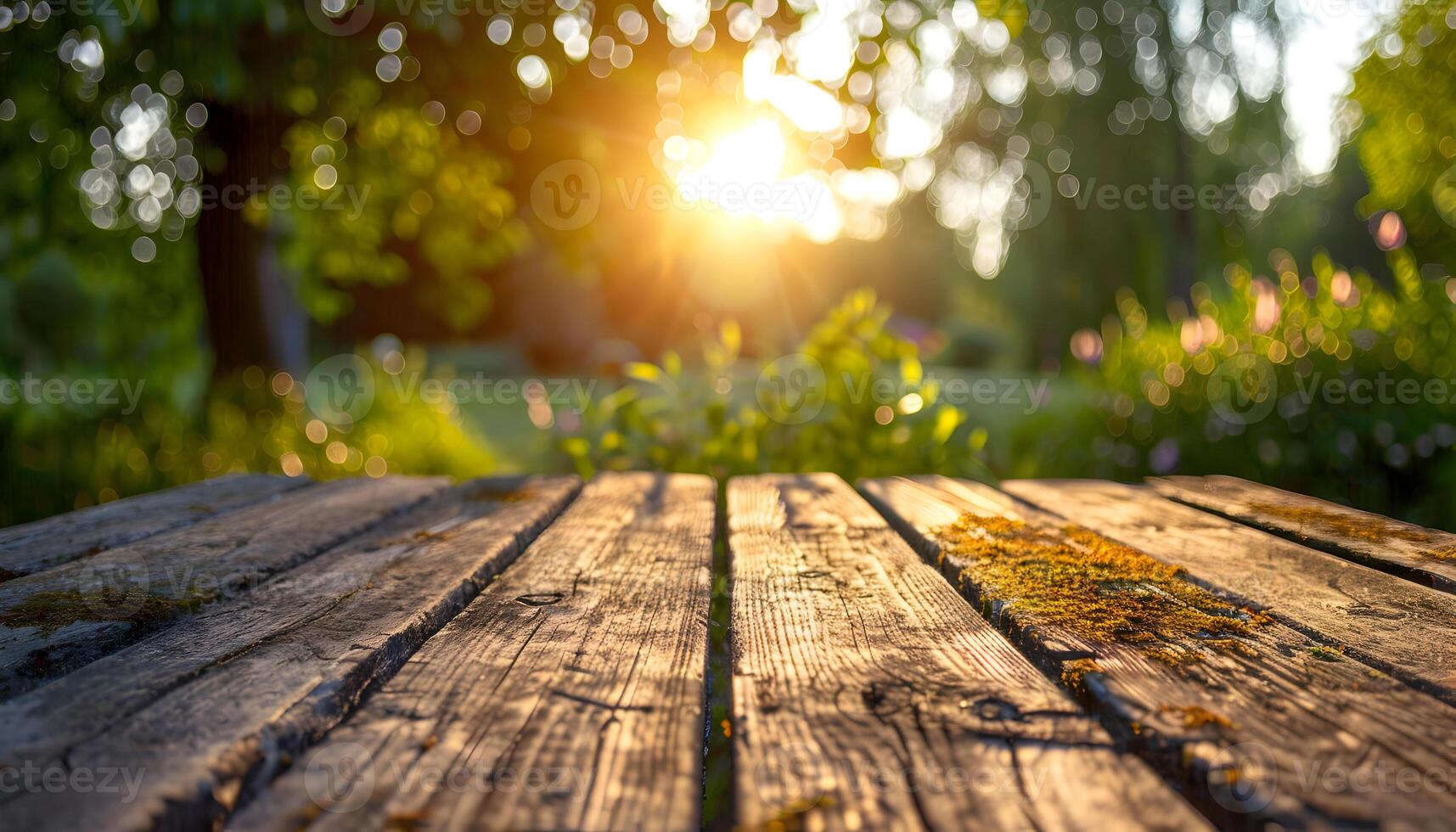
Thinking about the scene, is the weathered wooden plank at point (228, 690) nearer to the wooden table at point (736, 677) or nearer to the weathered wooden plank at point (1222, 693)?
the wooden table at point (736, 677)

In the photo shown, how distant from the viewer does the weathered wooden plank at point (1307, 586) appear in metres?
1.02

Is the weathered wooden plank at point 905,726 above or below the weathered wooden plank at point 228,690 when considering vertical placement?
above

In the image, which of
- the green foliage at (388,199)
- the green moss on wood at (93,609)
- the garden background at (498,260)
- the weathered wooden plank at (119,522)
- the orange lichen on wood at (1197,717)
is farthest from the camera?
the green foliage at (388,199)

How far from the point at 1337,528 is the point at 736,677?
1.37 m

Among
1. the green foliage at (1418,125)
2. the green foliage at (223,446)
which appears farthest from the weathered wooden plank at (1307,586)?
the green foliage at (1418,125)

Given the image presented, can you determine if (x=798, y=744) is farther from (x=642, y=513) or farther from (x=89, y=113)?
(x=89, y=113)

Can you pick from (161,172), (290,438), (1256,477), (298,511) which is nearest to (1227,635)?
(298,511)

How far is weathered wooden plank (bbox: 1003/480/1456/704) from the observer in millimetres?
1024

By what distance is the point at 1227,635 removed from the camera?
1085mm

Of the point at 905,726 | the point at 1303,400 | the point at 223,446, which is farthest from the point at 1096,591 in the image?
the point at 223,446

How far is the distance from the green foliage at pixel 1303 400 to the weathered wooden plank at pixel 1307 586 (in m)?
3.02

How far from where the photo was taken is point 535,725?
2.73ft

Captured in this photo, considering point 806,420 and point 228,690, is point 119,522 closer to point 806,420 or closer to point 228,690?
point 228,690

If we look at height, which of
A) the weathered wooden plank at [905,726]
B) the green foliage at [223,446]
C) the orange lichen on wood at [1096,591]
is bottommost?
the green foliage at [223,446]
